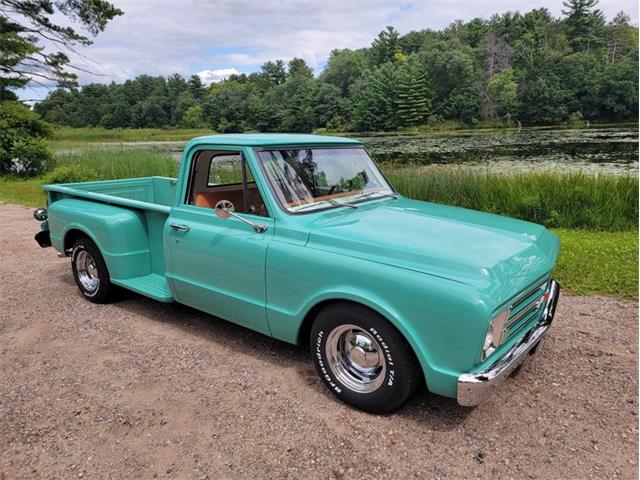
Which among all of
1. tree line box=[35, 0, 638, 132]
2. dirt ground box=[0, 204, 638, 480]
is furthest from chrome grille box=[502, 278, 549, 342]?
tree line box=[35, 0, 638, 132]

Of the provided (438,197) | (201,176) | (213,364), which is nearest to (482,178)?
(438,197)

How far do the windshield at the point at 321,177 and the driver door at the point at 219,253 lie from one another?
21 centimetres

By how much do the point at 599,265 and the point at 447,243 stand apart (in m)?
4.14

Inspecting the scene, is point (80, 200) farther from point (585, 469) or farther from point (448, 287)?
point (585, 469)

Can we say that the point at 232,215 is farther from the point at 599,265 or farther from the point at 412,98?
the point at 412,98

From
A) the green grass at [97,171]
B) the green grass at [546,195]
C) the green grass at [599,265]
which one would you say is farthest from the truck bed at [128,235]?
the green grass at [97,171]

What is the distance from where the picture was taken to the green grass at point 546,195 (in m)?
8.66

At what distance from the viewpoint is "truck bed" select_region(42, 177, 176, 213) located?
5.41 meters

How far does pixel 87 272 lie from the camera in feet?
17.6

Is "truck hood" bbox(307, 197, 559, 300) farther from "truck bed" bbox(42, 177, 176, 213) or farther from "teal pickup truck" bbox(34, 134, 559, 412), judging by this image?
"truck bed" bbox(42, 177, 176, 213)

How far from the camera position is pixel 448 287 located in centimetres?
264

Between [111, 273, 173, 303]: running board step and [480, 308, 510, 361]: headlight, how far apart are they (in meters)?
2.81

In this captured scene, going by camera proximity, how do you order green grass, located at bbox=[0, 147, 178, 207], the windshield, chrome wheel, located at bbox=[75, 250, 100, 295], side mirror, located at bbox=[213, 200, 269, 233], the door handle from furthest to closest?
green grass, located at bbox=[0, 147, 178, 207]
chrome wheel, located at bbox=[75, 250, 100, 295]
the door handle
the windshield
side mirror, located at bbox=[213, 200, 269, 233]

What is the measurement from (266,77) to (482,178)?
134259 millimetres
